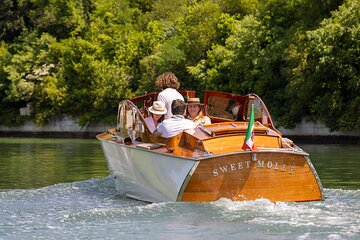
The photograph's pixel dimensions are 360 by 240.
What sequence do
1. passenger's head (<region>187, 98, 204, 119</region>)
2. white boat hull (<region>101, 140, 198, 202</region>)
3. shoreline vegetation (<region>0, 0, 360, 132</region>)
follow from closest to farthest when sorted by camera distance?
1. white boat hull (<region>101, 140, 198, 202</region>)
2. passenger's head (<region>187, 98, 204, 119</region>)
3. shoreline vegetation (<region>0, 0, 360, 132</region>)

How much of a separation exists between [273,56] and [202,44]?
8788 mm

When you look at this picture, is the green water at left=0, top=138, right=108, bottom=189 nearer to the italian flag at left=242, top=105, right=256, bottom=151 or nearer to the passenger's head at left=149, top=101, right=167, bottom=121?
the passenger's head at left=149, top=101, right=167, bottom=121

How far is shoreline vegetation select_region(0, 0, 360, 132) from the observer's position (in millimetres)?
40375

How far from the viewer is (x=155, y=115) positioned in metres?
15.8

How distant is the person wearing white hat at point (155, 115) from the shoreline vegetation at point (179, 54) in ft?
76.2

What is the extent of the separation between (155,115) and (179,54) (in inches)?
1511

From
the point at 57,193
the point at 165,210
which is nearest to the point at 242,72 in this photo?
the point at 57,193

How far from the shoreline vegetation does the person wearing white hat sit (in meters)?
23.2

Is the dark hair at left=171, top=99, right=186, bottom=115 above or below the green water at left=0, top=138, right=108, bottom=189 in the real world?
above

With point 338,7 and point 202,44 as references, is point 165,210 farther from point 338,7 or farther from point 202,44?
point 202,44

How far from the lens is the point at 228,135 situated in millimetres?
14086

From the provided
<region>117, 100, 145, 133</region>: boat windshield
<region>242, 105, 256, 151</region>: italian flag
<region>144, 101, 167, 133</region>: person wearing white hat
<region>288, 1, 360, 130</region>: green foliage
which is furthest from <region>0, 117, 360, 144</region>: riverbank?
<region>242, 105, 256, 151</region>: italian flag

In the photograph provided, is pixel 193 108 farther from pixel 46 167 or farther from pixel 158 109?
pixel 46 167

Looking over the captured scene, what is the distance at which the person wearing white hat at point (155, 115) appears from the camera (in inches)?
612
